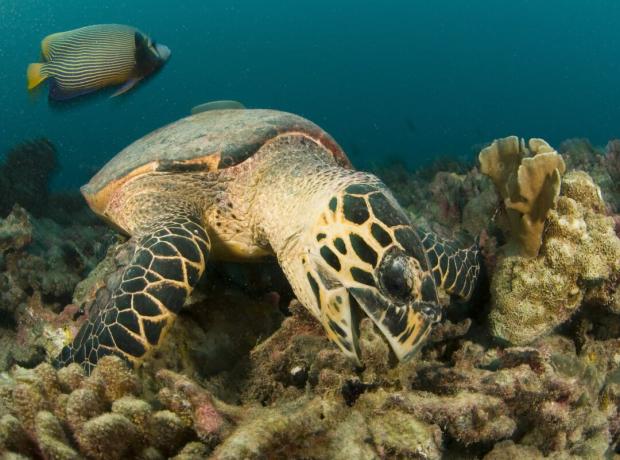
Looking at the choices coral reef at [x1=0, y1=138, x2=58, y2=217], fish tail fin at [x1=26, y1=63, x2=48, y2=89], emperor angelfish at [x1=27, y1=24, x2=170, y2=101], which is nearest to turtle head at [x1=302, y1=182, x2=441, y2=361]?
emperor angelfish at [x1=27, y1=24, x2=170, y2=101]

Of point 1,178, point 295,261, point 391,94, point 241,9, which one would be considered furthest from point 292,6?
point 295,261

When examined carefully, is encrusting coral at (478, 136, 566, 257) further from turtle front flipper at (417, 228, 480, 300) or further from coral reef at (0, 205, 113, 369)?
coral reef at (0, 205, 113, 369)

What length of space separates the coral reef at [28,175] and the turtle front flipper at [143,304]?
683 cm

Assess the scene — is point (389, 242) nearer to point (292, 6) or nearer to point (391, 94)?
point (391, 94)

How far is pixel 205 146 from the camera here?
3.21 metres

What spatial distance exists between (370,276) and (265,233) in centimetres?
100

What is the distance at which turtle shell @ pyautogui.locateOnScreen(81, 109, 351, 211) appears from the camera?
314 cm

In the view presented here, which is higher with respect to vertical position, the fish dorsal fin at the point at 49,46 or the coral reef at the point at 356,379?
the fish dorsal fin at the point at 49,46

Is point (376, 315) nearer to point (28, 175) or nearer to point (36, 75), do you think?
point (36, 75)

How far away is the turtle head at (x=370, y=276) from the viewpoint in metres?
1.90

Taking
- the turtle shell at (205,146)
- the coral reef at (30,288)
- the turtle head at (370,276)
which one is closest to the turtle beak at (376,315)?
the turtle head at (370,276)

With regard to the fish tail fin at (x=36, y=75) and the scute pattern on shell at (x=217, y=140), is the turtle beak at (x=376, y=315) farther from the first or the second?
the fish tail fin at (x=36, y=75)

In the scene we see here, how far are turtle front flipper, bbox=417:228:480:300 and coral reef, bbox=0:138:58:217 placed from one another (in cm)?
786

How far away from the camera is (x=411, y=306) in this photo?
193 cm
